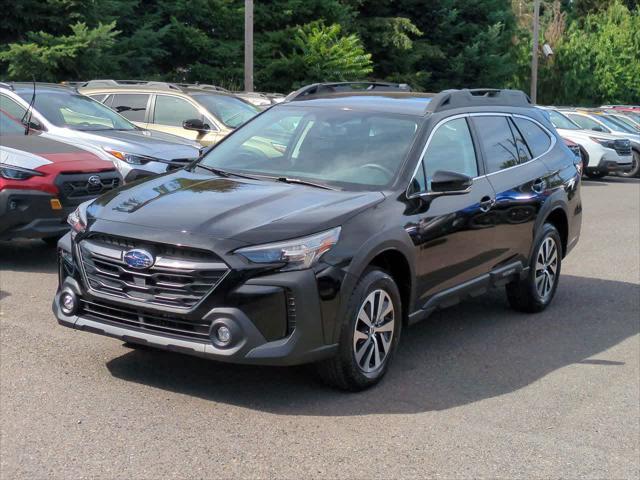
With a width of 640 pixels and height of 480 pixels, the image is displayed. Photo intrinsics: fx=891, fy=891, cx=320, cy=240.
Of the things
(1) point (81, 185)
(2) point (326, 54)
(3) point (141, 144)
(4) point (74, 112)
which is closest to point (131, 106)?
(4) point (74, 112)

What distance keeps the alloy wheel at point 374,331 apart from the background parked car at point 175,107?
7.58 m

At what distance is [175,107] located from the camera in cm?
1307

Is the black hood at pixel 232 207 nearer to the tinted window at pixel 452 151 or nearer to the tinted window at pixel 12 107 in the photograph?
the tinted window at pixel 452 151

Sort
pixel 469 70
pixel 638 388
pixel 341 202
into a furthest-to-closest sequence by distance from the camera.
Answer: pixel 469 70
pixel 638 388
pixel 341 202

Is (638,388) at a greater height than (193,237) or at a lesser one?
lesser

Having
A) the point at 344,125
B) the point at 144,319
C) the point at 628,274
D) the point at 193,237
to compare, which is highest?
the point at 344,125

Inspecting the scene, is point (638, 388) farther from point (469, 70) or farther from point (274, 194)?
point (469, 70)

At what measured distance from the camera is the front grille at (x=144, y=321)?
4.87m

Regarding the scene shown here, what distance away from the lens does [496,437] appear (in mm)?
4832


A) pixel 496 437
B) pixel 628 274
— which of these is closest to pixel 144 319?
pixel 496 437

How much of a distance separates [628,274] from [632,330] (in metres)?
2.46

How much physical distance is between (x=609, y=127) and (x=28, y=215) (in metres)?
19.0

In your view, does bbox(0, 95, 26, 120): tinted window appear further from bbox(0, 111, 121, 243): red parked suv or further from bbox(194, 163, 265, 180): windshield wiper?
bbox(194, 163, 265, 180): windshield wiper

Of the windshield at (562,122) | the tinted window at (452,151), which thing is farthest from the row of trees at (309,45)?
the tinted window at (452,151)
